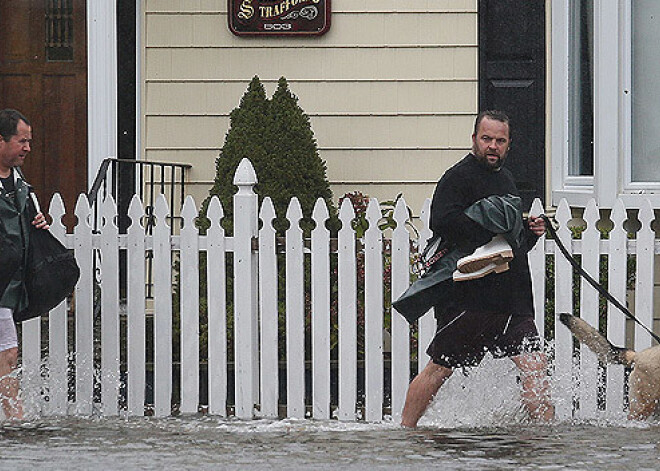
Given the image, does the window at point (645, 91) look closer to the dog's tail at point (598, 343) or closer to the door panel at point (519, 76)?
the door panel at point (519, 76)

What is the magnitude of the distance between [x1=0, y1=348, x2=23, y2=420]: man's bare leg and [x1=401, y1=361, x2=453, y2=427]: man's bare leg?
209cm

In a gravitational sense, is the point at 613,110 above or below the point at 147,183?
above

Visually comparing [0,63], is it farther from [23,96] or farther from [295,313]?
[295,313]

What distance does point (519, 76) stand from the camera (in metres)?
9.85

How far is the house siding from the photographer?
9805 millimetres

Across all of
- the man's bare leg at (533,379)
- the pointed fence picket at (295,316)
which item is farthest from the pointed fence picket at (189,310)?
the man's bare leg at (533,379)

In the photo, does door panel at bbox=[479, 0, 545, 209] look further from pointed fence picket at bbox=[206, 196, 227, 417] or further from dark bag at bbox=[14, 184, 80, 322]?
dark bag at bbox=[14, 184, 80, 322]

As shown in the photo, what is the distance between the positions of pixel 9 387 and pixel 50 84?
12.8 ft

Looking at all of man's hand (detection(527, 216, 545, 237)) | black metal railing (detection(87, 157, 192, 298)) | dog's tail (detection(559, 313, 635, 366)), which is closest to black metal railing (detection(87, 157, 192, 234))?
black metal railing (detection(87, 157, 192, 298))

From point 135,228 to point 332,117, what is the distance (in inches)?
100

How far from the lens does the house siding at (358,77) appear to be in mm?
9805

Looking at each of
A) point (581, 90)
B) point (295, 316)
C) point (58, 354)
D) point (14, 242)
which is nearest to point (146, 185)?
point (58, 354)

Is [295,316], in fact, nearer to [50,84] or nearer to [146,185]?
[146,185]

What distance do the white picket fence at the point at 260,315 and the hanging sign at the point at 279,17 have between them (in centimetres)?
231
